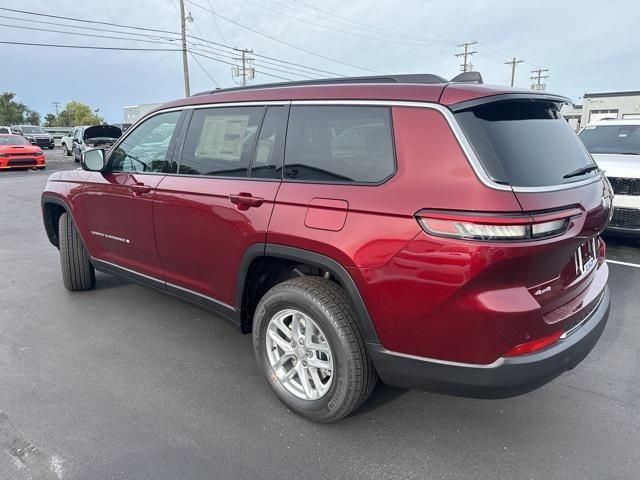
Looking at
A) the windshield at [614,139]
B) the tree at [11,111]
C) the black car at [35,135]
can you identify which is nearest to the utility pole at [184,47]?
the black car at [35,135]

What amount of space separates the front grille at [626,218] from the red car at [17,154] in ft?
63.1

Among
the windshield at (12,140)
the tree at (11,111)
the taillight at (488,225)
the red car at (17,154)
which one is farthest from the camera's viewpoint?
the tree at (11,111)

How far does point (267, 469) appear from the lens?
233cm

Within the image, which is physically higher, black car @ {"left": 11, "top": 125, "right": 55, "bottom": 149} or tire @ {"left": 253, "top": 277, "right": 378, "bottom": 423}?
black car @ {"left": 11, "top": 125, "right": 55, "bottom": 149}

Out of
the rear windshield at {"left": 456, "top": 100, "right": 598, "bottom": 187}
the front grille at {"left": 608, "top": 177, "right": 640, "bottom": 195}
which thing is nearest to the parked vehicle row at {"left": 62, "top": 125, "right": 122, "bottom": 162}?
the front grille at {"left": 608, "top": 177, "right": 640, "bottom": 195}

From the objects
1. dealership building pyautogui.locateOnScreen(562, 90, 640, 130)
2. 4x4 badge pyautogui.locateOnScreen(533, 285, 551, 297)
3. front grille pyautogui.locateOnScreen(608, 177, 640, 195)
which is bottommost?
4x4 badge pyautogui.locateOnScreen(533, 285, 551, 297)

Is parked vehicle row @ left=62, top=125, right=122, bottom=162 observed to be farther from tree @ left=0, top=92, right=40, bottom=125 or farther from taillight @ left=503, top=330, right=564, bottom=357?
tree @ left=0, top=92, right=40, bottom=125

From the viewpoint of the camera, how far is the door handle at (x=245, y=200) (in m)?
2.74

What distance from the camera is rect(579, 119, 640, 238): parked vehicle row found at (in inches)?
228

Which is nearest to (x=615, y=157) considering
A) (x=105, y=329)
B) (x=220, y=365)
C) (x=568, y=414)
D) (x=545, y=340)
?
(x=568, y=414)

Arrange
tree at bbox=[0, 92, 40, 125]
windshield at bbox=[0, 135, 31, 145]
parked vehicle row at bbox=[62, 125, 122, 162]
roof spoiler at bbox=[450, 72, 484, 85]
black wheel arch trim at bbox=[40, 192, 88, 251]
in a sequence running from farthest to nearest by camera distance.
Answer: tree at bbox=[0, 92, 40, 125], parked vehicle row at bbox=[62, 125, 122, 162], windshield at bbox=[0, 135, 31, 145], black wheel arch trim at bbox=[40, 192, 88, 251], roof spoiler at bbox=[450, 72, 484, 85]

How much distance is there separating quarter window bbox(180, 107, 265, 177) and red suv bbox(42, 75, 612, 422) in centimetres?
1

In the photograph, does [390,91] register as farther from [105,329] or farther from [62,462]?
[105,329]

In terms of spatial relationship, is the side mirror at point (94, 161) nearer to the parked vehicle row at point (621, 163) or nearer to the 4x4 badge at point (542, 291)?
the 4x4 badge at point (542, 291)
